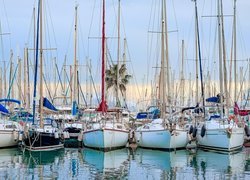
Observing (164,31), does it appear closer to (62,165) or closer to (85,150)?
(85,150)

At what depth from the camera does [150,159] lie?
33000 mm

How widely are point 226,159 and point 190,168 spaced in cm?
508

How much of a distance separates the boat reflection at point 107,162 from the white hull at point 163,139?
5.53 feet

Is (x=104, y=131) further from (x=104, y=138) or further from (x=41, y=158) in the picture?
(x=41, y=158)

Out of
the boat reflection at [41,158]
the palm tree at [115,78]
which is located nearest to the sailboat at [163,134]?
the boat reflection at [41,158]

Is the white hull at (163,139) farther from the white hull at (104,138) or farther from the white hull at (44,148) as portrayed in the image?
the white hull at (44,148)

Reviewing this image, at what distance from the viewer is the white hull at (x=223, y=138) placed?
3675 centimetres

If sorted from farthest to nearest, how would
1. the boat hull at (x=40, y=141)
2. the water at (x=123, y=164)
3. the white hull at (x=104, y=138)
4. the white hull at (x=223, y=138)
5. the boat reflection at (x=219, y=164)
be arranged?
the white hull at (x=104, y=138), the white hull at (x=223, y=138), the boat hull at (x=40, y=141), the boat reflection at (x=219, y=164), the water at (x=123, y=164)

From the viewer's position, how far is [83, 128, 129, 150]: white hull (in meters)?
37.1

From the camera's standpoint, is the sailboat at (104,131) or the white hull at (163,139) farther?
the sailboat at (104,131)

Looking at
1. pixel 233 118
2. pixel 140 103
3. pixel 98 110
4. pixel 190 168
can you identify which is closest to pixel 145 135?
pixel 98 110

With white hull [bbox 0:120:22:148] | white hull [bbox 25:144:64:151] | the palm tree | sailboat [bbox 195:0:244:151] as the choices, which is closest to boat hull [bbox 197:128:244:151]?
sailboat [bbox 195:0:244:151]

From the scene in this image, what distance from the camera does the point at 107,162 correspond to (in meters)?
31.4

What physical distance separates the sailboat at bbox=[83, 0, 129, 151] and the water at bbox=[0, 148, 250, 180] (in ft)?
2.28
